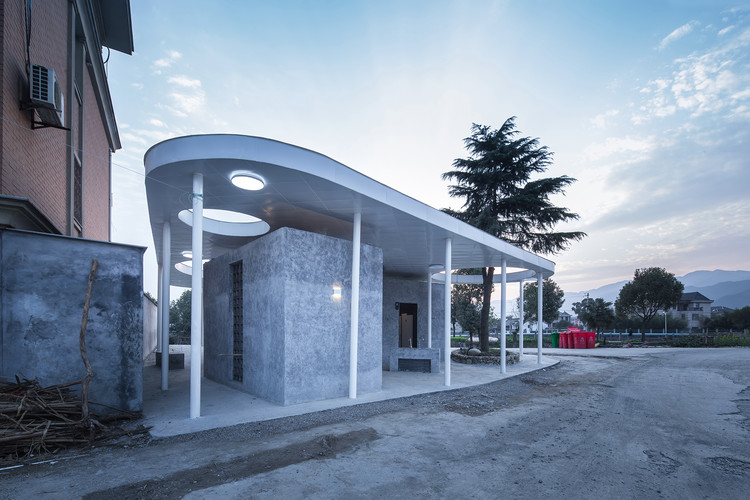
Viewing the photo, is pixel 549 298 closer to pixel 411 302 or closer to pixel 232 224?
pixel 411 302

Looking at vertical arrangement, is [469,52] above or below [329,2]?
below

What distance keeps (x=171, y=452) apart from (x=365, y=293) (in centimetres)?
507

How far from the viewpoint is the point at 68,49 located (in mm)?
8086

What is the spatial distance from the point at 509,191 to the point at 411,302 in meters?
7.44

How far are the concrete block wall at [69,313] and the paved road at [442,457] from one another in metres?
1.59

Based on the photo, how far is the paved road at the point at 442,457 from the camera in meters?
3.59

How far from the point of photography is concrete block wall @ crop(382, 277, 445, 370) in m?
15.8

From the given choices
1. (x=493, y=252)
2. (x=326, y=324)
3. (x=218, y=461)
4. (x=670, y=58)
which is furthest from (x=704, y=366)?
(x=218, y=461)

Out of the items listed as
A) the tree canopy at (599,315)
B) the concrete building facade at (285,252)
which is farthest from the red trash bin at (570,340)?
the concrete building facade at (285,252)

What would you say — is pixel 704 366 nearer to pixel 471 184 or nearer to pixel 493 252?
pixel 493 252

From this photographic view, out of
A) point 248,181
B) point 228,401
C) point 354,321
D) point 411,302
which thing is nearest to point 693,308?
point 411,302

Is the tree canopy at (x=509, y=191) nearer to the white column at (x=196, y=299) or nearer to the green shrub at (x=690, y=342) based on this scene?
the white column at (x=196, y=299)

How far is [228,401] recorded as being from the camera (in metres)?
7.63

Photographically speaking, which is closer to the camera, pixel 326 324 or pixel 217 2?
pixel 326 324
